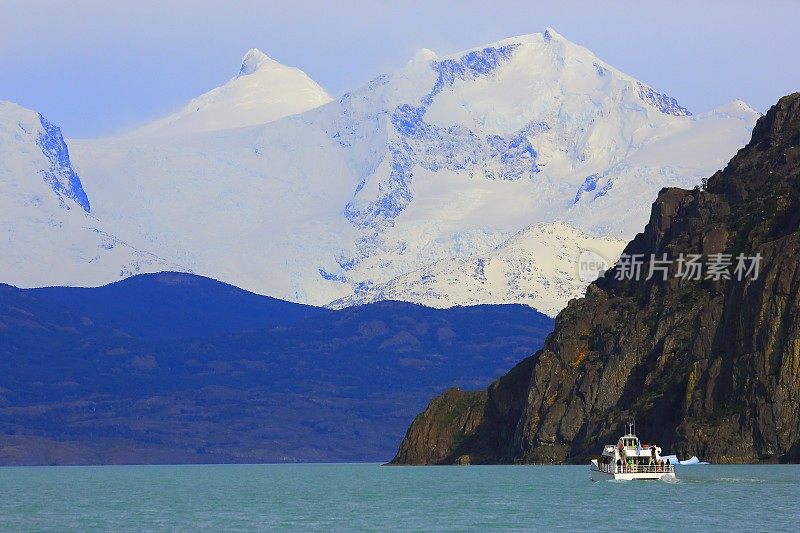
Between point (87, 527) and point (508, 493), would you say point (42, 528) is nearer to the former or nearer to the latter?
point (87, 527)

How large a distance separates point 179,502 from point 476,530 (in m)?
58.4

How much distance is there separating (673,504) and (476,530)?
1111 inches

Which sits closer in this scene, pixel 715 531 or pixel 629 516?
pixel 715 531

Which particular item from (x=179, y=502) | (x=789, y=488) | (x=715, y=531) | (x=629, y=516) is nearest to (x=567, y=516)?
(x=629, y=516)

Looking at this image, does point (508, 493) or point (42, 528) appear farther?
point (508, 493)

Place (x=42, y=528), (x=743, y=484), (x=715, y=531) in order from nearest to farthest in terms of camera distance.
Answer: (x=715, y=531) → (x=42, y=528) → (x=743, y=484)

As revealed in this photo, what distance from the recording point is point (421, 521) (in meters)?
153

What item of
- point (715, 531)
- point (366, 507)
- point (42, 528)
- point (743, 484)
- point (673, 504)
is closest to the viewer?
point (715, 531)

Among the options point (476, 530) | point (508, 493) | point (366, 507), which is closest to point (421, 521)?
point (476, 530)

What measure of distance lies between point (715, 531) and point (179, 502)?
7378cm

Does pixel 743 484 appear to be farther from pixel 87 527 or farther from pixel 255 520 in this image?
pixel 87 527

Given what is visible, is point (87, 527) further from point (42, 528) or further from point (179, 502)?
point (179, 502)

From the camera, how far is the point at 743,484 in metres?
189

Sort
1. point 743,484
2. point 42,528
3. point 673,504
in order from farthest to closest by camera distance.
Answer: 1. point 743,484
2. point 673,504
3. point 42,528
